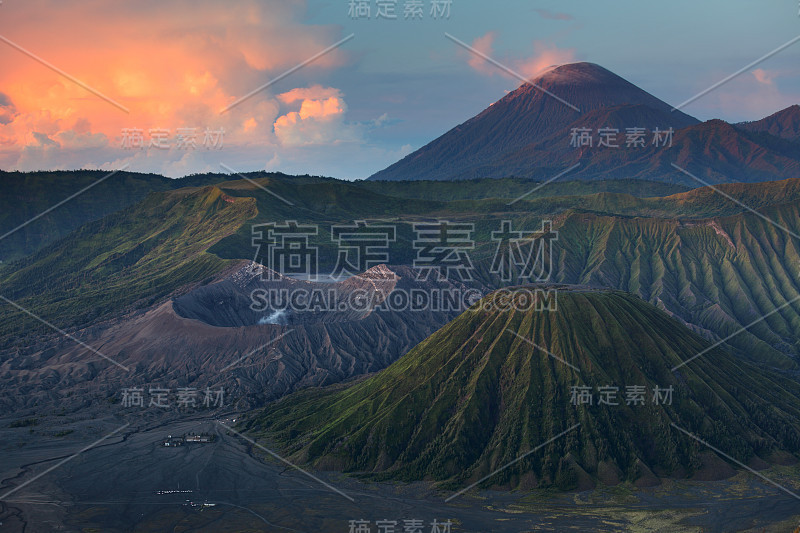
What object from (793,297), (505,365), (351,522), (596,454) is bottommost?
(351,522)

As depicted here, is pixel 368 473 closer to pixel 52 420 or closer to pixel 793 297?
pixel 52 420

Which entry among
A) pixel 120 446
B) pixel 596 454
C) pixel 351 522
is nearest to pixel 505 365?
pixel 596 454

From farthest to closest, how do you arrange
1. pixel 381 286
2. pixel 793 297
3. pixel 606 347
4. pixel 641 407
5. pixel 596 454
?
1. pixel 793 297
2. pixel 381 286
3. pixel 606 347
4. pixel 641 407
5. pixel 596 454

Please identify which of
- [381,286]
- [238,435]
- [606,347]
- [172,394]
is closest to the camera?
[606,347]

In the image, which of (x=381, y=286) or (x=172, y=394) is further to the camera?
(x=381, y=286)

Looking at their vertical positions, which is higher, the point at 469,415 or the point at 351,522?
the point at 469,415

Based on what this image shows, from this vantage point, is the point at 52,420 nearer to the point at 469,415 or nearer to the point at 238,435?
the point at 238,435
